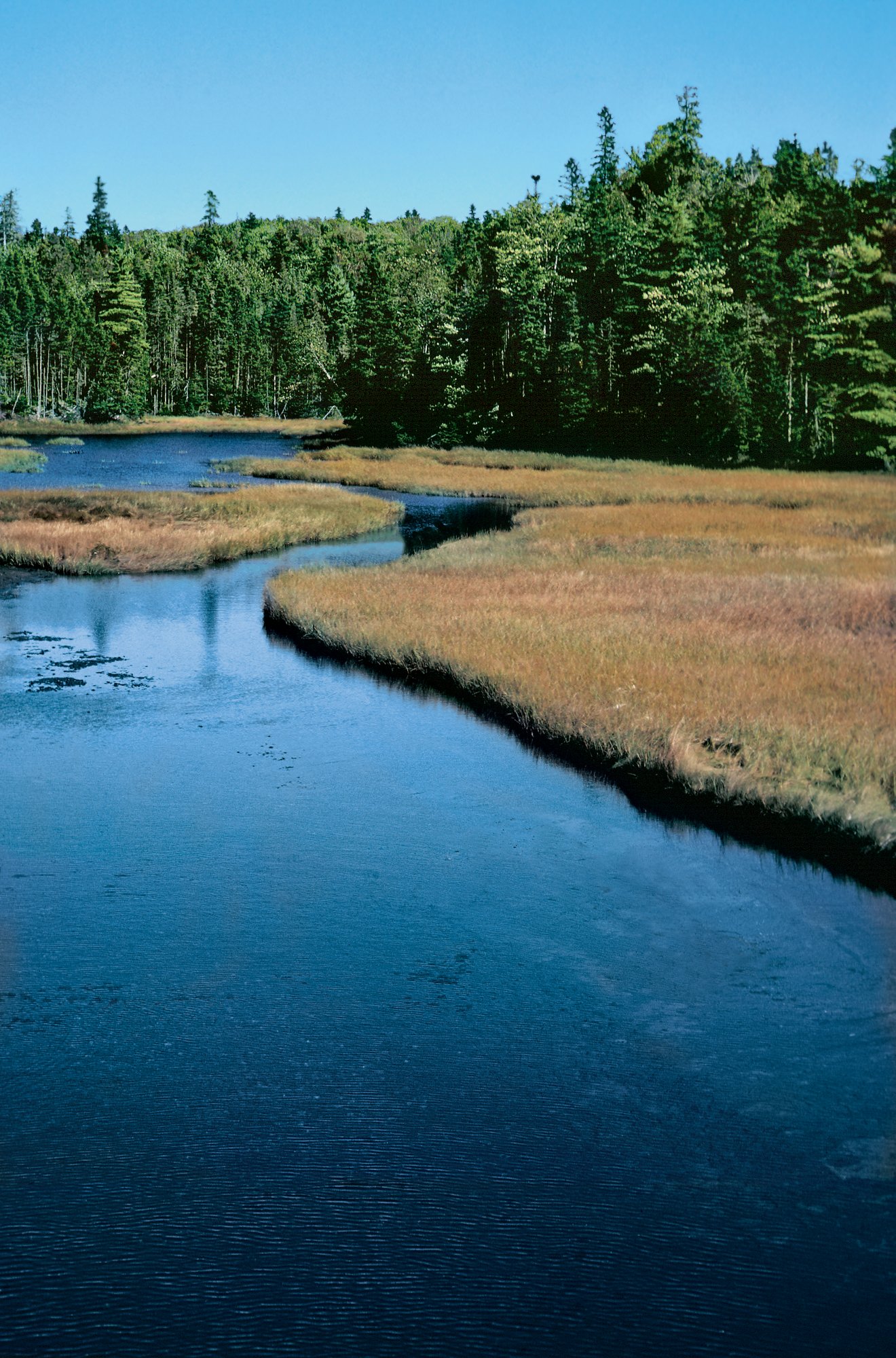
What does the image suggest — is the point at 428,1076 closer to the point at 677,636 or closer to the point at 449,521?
the point at 677,636

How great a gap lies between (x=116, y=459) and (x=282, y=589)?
52989 mm

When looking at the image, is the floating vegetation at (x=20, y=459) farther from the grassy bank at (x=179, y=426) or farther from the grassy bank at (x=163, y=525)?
the grassy bank at (x=179, y=426)

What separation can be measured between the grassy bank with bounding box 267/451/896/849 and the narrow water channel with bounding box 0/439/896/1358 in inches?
50.9

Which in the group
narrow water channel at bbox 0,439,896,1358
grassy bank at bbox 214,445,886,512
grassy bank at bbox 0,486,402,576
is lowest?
narrow water channel at bbox 0,439,896,1358

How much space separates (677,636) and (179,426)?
337ft

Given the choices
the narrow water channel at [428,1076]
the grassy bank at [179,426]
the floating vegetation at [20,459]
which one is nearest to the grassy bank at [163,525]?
the floating vegetation at [20,459]

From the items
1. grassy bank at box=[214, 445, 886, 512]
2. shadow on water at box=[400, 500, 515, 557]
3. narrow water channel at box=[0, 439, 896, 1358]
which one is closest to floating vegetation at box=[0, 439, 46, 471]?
grassy bank at box=[214, 445, 886, 512]

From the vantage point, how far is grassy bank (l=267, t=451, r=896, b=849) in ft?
48.1

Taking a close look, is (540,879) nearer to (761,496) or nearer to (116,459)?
(761,496)

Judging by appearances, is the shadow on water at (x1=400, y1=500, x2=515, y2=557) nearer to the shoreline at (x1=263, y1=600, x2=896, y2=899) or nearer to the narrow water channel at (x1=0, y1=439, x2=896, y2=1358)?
the shoreline at (x1=263, y1=600, x2=896, y2=899)

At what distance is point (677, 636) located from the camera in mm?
21641

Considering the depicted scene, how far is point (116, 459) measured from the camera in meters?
77.1

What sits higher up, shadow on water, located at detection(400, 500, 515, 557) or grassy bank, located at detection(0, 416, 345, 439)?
grassy bank, located at detection(0, 416, 345, 439)

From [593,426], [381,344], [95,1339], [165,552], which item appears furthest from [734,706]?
[381,344]
